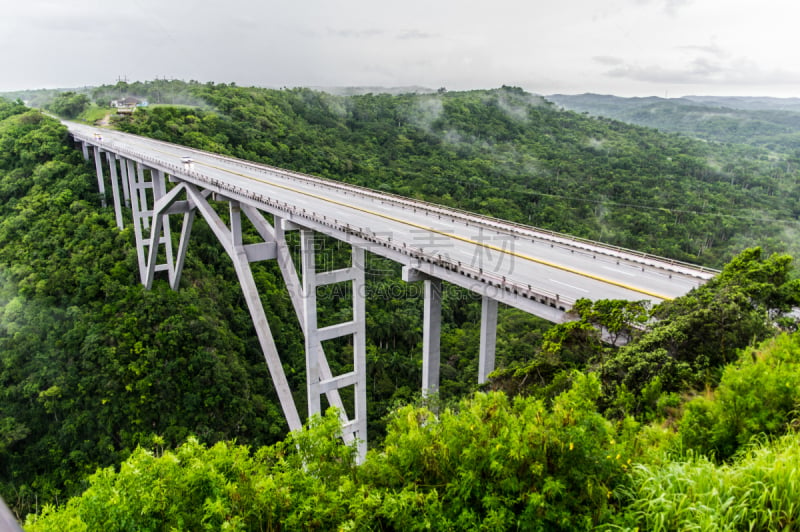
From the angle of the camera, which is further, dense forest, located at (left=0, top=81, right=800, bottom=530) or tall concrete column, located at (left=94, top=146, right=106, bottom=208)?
tall concrete column, located at (left=94, top=146, right=106, bottom=208)

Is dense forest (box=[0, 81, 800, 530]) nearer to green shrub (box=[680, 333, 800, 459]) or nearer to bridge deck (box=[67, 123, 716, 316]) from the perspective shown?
green shrub (box=[680, 333, 800, 459])

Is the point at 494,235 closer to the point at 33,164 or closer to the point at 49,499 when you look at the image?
the point at 49,499

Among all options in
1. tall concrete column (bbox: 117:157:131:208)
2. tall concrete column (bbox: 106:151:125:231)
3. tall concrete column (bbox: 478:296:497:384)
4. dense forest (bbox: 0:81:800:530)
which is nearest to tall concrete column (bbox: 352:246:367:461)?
dense forest (bbox: 0:81:800:530)

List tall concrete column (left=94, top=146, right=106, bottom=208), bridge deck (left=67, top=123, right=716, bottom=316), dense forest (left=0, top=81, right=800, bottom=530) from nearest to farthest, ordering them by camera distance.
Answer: dense forest (left=0, top=81, right=800, bottom=530) < bridge deck (left=67, top=123, right=716, bottom=316) < tall concrete column (left=94, top=146, right=106, bottom=208)

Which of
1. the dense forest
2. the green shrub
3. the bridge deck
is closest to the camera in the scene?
the dense forest

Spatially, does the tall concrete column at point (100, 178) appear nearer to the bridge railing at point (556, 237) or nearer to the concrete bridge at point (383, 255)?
the concrete bridge at point (383, 255)
